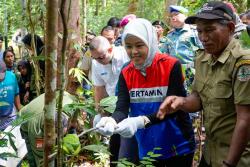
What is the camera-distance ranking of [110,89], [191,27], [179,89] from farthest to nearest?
[191,27] → [110,89] → [179,89]

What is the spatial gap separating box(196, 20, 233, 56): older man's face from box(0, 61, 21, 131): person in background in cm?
307

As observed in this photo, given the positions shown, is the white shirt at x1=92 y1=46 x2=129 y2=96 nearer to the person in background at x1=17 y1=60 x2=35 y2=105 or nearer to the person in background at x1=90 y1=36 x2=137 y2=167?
the person in background at x1=90 y1=36 x2=137 y2=167

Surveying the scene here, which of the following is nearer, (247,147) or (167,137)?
(247,147)

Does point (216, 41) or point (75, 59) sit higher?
point (216, 41)

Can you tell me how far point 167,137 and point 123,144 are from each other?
0.50 m

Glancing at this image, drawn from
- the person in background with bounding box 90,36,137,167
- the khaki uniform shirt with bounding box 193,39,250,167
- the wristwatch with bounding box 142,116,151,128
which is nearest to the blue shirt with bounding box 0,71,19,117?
the person in background with bounding box 90,36,137,167

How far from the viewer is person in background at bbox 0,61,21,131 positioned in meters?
4.56

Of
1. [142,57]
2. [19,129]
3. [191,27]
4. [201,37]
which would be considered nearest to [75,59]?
[19,129]

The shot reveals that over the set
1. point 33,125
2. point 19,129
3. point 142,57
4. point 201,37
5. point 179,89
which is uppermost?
point 201,37

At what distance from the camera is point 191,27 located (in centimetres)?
466

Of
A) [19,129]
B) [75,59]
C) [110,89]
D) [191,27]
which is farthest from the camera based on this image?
[191,27]

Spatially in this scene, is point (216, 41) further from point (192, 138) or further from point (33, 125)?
point (33, 125)

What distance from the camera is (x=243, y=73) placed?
179 cm

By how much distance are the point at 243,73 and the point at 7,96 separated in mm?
3489
